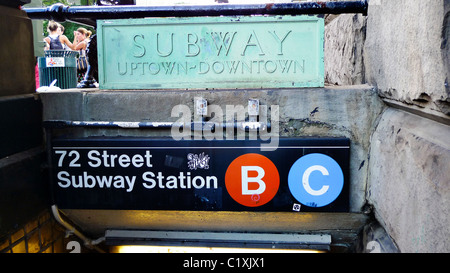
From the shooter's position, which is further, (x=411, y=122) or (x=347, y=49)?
(x=347, y=49)

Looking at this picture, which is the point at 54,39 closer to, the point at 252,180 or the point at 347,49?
the point at 347,49

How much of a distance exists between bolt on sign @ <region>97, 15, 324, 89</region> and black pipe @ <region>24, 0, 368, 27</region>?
51mm

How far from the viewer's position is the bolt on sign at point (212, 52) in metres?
2.27

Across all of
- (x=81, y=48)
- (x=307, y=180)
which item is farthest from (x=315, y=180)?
(x=81, y=48)

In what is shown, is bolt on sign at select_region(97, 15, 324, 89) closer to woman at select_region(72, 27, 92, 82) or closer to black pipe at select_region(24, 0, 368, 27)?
black pipe at select_region(24, 0, 368, 27)

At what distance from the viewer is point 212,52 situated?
7.55ft

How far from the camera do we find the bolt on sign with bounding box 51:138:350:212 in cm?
221

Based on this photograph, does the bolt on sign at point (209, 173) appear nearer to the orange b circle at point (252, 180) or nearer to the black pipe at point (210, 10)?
the orange b circle at point (252, 180)

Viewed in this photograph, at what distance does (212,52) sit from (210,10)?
0.26 meters

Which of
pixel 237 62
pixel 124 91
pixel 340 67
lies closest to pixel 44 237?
pixel 124 91

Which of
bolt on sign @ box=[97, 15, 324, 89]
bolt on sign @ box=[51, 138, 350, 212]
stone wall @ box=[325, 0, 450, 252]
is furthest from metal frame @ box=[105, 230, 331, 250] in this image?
bolt on sign @ box=[97, 15, 324, 89]

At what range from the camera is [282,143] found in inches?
87.0
